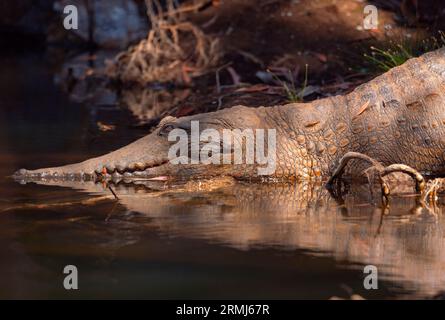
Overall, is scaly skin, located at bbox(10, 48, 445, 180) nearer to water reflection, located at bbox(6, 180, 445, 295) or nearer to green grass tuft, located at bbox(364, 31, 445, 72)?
water reflection, located at bbox(6, 180, 445, 295)

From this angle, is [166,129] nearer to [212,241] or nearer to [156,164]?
[156,164]

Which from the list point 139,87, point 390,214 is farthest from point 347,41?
point 390,214

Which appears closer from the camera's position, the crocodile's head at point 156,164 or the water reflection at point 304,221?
the water reflection at point 304,221

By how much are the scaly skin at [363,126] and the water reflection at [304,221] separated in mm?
366

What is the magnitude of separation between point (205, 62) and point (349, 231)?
7.16 m

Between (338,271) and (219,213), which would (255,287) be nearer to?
(338,271)

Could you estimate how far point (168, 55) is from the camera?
492 inches

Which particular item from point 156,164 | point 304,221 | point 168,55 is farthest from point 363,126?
point 168,55

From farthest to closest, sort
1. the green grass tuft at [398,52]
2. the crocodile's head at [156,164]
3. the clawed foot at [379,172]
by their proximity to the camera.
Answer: the green grass tuft at [398,52]
the crocodile's head at [156,164]
the clawed foot at [379,172]

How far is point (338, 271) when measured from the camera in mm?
4559

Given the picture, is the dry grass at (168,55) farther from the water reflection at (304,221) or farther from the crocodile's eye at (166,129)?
the water reflection at (304,221)

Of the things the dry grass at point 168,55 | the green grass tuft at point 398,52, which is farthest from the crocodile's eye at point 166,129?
the dry grass at point 168,55

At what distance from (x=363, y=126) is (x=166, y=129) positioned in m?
1.52

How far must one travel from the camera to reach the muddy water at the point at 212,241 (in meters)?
4.35
